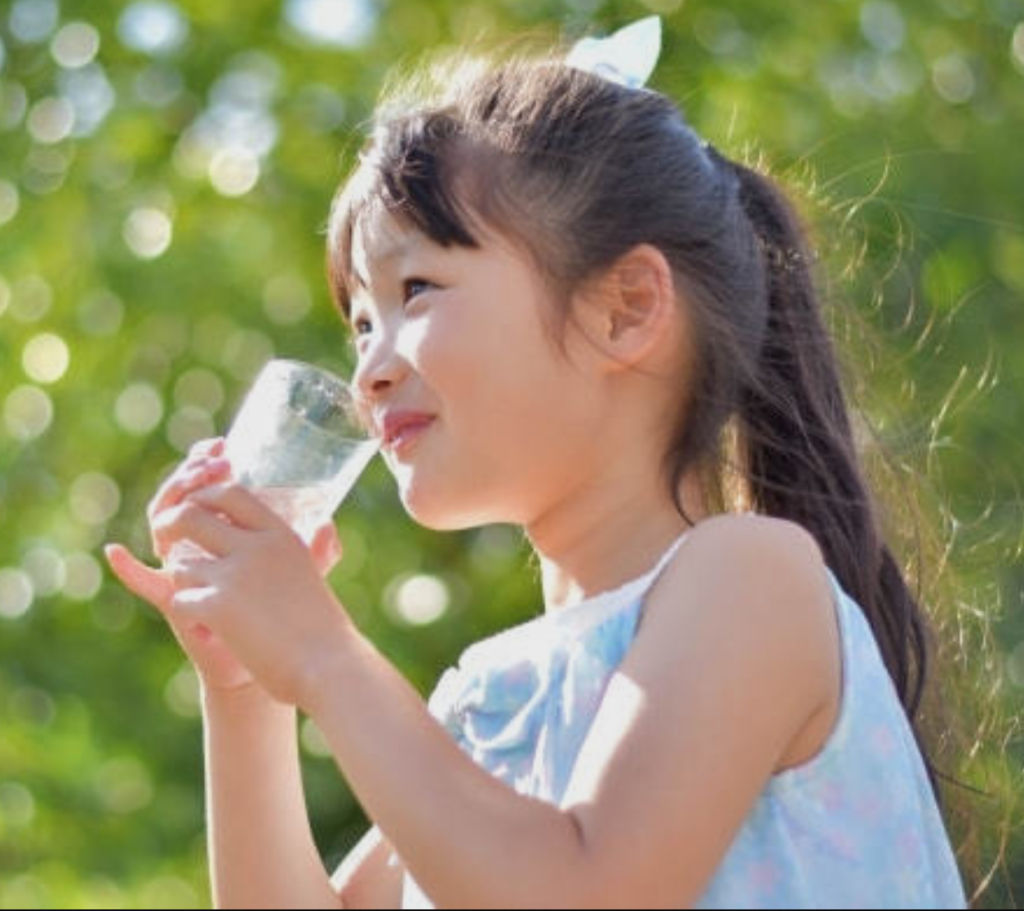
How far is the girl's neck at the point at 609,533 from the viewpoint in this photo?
244cm

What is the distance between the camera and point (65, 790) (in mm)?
5621

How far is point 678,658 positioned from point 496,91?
2.08 ft

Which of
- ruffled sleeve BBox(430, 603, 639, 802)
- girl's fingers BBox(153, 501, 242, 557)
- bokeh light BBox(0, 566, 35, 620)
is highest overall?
girl's fingers BBox(153, 501, 242, 557)

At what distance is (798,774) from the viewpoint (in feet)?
7.32

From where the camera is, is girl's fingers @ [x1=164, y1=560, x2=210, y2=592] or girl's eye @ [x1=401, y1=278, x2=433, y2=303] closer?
girl's fingers @ [x1=164, y1=560, x2=210, y2=592]

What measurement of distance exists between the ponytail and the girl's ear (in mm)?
130

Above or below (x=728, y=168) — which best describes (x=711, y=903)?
below

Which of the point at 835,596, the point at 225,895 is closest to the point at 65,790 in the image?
the point at 225,895

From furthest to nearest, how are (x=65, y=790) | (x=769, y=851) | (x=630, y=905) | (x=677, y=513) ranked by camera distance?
1. (x=65, y=790)
2. (x=677, y=513)
3. (x=769, y=851)
4. (x=630, y=905)

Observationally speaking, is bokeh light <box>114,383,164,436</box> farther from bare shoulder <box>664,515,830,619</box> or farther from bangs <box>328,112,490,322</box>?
bare shoulder <box>664,515,830,619</box>

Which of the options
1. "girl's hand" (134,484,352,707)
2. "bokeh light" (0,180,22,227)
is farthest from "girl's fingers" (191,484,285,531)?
"bokeh light" (0,180,22,227)

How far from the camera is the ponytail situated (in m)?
2.58

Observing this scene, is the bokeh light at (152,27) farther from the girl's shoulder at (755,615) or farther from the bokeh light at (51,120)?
the girl's shoulder at (755,615)

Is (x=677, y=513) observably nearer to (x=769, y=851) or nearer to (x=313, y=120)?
(x=769, y=851)
